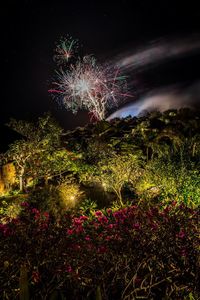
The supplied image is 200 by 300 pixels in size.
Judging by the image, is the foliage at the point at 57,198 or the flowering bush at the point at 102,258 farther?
the foliage at the point at 57,198

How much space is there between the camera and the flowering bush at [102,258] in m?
3.81

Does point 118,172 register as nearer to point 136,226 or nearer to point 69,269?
point 136,226

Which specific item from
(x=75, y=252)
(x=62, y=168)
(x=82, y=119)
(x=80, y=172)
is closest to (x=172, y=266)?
(x=75, y=252)

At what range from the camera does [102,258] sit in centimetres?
411

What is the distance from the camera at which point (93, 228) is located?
4906mm

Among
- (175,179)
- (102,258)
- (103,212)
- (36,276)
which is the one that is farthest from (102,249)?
(175,179)

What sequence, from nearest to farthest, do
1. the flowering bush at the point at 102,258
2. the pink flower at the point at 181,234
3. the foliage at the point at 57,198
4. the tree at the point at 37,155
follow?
the flowering bush at the point at 102,258
the pink flower at the point at 181,234
the foliage at the point at 57,198
the tree at the point at 37,155

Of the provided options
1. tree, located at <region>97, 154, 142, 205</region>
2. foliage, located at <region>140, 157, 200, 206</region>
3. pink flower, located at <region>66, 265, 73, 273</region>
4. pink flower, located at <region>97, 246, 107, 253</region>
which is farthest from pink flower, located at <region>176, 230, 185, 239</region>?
tree, located at <region>97, 154, 142, 205</region>

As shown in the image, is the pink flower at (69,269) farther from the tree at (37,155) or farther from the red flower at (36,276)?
the tree at (37,155)

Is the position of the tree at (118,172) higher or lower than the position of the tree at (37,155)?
lower

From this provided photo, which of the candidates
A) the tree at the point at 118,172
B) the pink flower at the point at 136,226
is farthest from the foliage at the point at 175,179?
the pink flower at the point at 136,226

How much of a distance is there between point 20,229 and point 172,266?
2.03 meters

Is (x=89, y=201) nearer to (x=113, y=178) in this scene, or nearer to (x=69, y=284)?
(x=113, y=178)

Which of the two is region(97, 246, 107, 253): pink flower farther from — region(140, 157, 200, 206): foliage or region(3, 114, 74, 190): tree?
region(3, 114, 74, 190): tree
